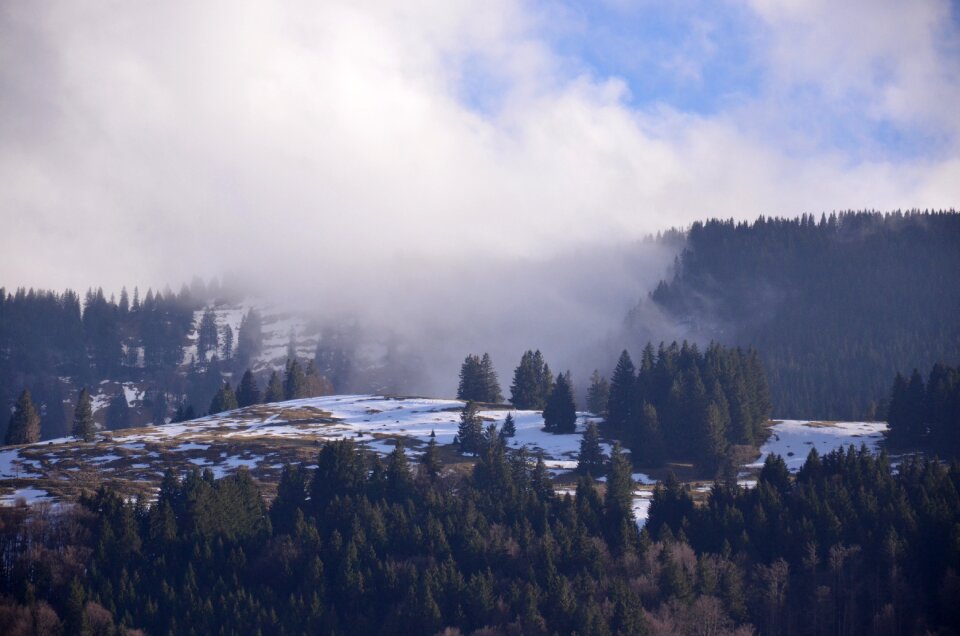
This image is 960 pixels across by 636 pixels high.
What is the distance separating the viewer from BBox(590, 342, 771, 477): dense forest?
13375 cm

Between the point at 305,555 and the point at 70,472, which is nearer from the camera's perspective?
the point at 305,555

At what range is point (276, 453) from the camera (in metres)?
130

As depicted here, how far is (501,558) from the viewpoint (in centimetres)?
9400

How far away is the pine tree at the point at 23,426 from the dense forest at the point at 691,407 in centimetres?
8716

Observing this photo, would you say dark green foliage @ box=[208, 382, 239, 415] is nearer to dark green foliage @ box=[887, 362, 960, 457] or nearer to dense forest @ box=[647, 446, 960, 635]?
dense forest @ box=[647, 446, 960, 635]

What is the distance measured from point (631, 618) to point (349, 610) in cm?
2605

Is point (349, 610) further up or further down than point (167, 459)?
further down

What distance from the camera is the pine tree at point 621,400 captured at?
146m

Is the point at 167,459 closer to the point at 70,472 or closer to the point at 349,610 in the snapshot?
the point at 70,472

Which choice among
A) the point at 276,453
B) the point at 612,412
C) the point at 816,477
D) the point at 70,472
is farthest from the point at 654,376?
the point at 70,472

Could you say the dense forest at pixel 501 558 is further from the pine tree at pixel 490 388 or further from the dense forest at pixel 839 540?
the pine tree at pixel 490 388

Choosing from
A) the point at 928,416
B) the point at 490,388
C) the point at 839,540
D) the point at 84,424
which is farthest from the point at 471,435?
the point at 928,416

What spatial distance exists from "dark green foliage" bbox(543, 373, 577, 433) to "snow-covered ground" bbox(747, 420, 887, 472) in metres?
26.9

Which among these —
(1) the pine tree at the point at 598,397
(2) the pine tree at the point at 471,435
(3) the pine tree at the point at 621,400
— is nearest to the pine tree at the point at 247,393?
(2) the pine tree at the point at 471,435
